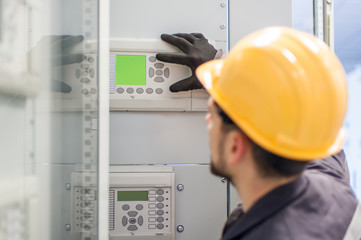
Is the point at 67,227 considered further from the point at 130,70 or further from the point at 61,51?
the point at 130,70

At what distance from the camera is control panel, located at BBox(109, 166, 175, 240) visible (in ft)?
5.36

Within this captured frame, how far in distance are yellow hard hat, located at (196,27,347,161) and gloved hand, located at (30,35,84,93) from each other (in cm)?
63

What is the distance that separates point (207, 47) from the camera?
164cm

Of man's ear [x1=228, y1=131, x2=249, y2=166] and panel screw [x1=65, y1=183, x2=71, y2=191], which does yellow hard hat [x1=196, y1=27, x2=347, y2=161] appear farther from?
panel screw [x1=65, y1=183, x2=71, y2=191]

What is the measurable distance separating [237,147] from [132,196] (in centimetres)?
96

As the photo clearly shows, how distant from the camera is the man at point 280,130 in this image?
713 millimetres

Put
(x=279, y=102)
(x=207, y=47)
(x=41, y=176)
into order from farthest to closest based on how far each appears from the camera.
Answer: (x=207, y=47) < (x=41, y=176) < (x=279, y=102)

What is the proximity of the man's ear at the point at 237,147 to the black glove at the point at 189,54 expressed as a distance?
33.3 inches

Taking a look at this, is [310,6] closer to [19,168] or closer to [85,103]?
[85,103]

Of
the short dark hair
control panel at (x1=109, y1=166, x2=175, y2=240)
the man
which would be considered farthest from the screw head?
the short dark hair

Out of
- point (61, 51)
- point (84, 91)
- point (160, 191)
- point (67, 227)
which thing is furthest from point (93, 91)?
point (160, 191)

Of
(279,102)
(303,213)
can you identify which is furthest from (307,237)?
(279,102)

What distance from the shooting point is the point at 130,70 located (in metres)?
1.66

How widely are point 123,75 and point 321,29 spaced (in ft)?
3.11
